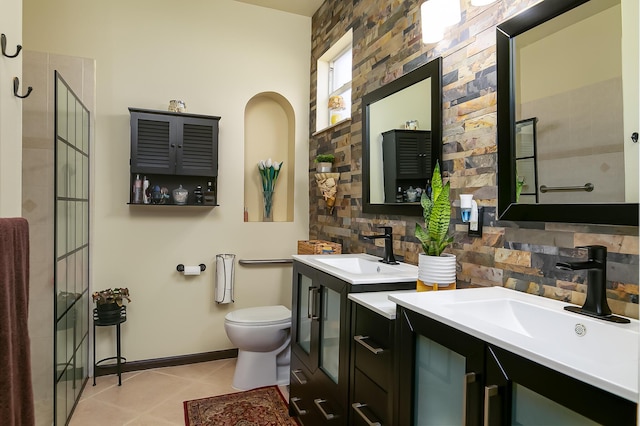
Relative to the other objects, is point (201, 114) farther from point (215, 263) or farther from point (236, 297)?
point (236, 297)

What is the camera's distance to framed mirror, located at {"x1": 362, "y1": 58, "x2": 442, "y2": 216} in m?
2.02

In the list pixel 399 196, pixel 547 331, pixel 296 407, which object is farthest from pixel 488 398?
pixel 296 407

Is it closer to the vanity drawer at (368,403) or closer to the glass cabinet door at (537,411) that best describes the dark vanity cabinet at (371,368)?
the vanity drawer at (368,403)

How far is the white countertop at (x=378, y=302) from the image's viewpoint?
1.44m

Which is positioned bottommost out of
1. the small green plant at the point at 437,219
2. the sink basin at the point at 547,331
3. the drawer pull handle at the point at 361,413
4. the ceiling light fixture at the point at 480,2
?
the drawer pull handle at the point at 361,413

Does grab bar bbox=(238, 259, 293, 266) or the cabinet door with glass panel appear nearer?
the cabinet door with glass panel

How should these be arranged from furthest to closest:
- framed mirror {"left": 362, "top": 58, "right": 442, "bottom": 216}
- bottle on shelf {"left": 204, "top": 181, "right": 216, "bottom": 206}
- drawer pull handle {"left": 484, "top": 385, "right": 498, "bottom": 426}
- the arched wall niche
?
the arched wall niche, bottle on shelf {"left": 204, "top": 181, "right": 216, "bottom": 206}, framed mirror {"left": 362, "top": 58, "right": 442, "bottom": 216}, drawer pull handle {"left": 484, "top": 385, "right": 498, "bottom": 426}

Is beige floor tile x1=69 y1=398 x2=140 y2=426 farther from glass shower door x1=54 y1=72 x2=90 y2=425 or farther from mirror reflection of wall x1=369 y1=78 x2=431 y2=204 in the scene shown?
mirror reflection of wall x1=369 y1=78 x2=431 y2=204

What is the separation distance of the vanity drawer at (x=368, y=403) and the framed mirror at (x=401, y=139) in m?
0.95

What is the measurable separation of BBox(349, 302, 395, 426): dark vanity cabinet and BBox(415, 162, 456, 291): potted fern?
0.93 ft

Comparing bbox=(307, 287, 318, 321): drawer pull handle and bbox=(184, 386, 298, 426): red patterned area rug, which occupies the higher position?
bbox=(307, 287, 318, 321): drawer pull handle

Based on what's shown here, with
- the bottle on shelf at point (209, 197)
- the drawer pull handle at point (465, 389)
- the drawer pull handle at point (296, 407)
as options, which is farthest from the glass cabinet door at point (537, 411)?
the bottle on shelf at point (209, 197)

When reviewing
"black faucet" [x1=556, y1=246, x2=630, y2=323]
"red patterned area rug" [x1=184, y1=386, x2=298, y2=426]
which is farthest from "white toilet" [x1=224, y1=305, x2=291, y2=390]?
"black faucet" [x1=556, y1=246, x2=630, y2=323]

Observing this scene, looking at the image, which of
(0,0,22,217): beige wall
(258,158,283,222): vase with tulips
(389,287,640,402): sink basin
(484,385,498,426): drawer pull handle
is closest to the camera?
(389,287,640,402): sink basin
